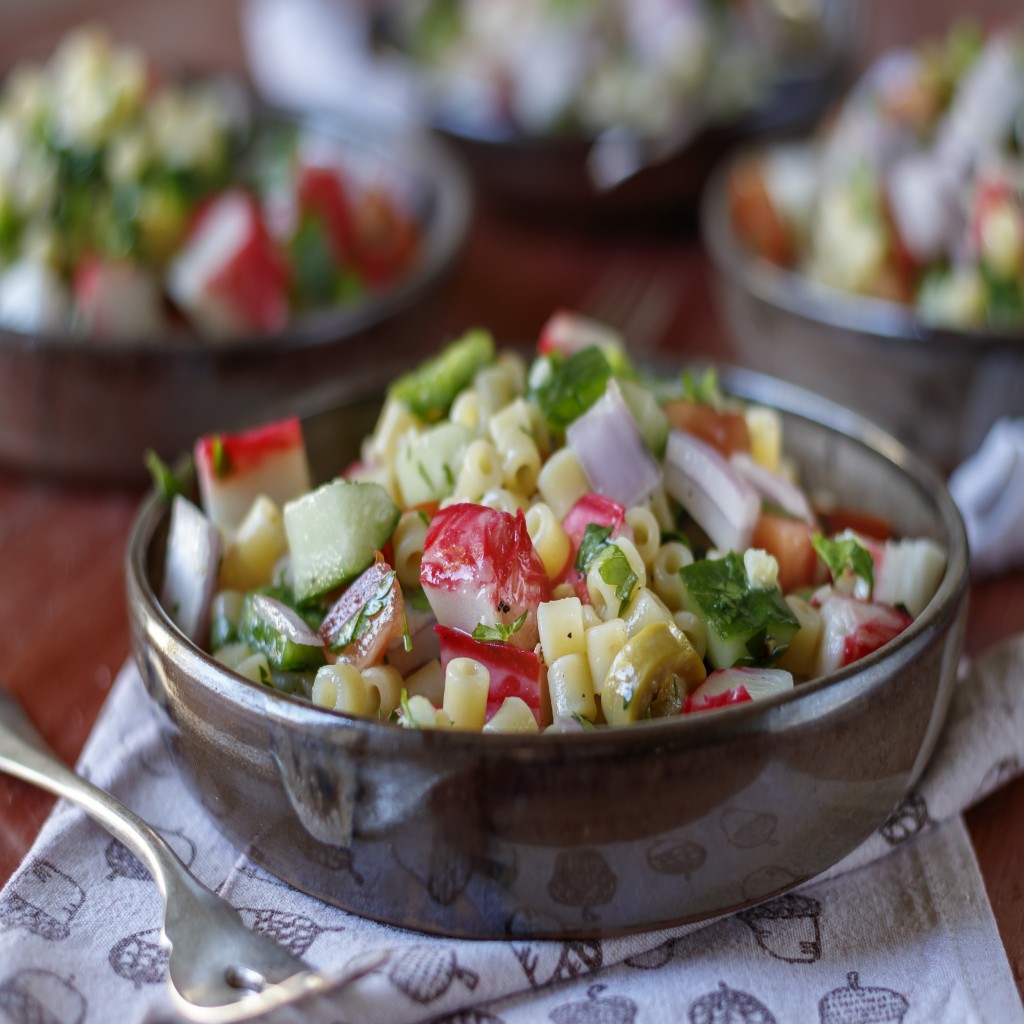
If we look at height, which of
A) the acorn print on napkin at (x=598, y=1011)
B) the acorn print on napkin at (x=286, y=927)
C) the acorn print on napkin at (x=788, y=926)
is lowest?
the acorn print on napkin at (x=788, y=926)

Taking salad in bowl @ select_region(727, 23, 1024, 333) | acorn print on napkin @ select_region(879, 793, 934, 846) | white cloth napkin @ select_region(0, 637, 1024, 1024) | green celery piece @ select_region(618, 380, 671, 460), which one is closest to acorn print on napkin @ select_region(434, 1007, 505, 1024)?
white cloth napkin @ select_region(0, 637, 1024, 1024)

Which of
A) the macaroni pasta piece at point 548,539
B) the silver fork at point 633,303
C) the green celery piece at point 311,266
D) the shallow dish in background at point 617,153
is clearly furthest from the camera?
the shallow dish in background at point 617,153

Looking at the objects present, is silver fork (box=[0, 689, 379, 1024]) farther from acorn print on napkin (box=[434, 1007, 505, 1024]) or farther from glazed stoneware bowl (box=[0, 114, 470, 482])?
glazed stoneware bowl (box=[0, 114, 470, 482])

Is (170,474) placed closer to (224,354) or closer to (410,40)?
(224,354)

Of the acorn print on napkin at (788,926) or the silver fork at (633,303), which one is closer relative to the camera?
A: the acorn print on napkin at (788,926)

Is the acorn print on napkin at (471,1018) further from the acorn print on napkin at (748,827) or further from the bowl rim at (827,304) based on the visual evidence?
the bowl rim at (827,304)

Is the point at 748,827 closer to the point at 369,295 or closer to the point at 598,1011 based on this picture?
the point at 598,1011

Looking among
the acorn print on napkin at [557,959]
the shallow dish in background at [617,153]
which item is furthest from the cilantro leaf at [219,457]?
the shallow dish in background at [617,153]

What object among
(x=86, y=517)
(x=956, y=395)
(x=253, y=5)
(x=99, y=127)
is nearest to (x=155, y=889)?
(x=86, y=517)
